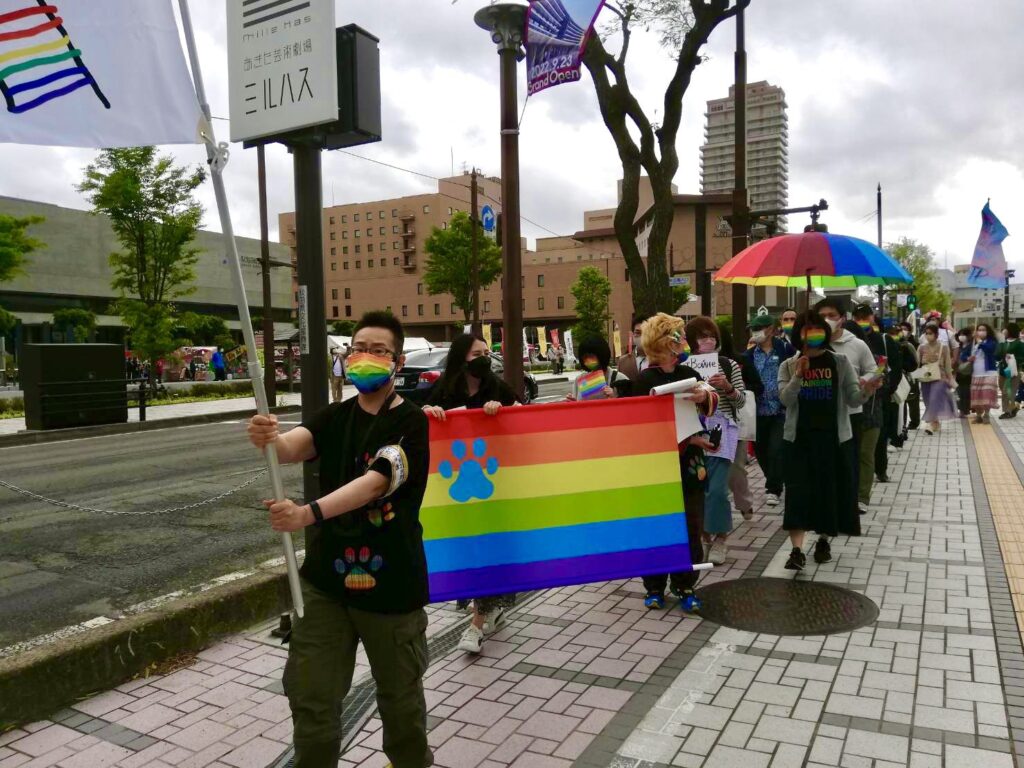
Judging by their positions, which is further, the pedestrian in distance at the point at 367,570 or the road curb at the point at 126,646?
the road curb at the point at 126,646

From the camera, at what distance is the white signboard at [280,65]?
365cm

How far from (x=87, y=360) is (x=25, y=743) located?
50.1 ft

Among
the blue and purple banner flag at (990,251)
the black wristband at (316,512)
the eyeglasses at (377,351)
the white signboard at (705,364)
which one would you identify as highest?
the blue and purple banner flag at (990,251)

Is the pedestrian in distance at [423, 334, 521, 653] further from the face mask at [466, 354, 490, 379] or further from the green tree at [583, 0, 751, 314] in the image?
the green tree at [583, 0, 751, 314]

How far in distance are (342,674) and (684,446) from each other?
3060mm

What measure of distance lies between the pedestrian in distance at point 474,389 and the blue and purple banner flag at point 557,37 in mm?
4173

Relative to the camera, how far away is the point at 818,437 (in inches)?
234

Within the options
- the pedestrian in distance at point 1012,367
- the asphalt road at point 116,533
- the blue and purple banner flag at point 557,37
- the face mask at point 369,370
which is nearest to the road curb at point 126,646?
the asphalt road at point 116,533

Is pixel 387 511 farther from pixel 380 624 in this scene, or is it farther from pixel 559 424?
pixel 559 424

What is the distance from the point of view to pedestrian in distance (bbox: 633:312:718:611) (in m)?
→ 5.15

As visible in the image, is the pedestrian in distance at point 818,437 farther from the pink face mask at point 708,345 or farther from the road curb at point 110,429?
the road curb at point 110,429

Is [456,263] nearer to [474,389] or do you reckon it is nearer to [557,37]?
[557,37]

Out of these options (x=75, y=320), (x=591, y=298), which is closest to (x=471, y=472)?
(x=75, y=320)

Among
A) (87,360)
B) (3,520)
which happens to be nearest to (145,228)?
(87,360)
